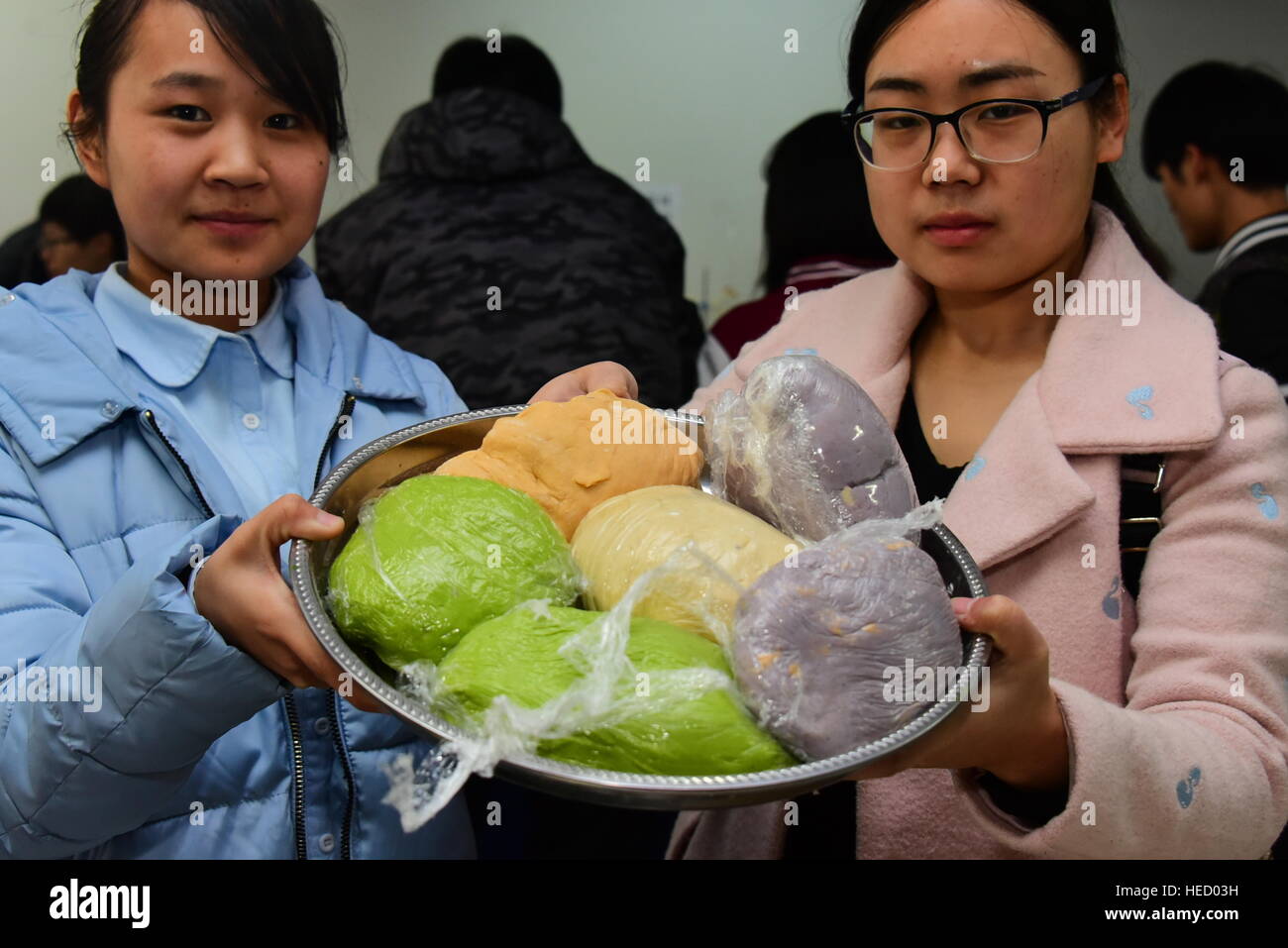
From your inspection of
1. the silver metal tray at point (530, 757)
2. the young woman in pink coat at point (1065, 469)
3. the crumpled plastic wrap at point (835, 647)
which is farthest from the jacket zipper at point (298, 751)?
the crumpled plastic wrap at point (835, 647)

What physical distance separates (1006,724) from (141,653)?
751 millimetres

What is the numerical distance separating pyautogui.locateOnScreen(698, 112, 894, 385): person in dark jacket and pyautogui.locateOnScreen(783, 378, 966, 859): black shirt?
58cm

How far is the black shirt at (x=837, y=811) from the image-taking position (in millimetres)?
1171

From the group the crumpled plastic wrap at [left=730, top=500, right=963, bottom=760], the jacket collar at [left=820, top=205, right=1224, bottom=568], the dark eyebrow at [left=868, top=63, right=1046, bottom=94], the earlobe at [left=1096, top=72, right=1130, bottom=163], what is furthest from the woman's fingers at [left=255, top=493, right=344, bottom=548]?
the earlobe at [left=1096, top=72, right=1130, bottom=163]

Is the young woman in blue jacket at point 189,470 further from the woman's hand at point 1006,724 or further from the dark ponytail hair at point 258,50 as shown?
the woman's hand at point 1006,724

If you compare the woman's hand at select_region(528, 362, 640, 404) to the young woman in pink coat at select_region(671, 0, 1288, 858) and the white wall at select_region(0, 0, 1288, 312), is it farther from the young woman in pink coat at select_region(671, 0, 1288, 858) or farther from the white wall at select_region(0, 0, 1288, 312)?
the white wall at select_region(0, 0, 1288, 312)

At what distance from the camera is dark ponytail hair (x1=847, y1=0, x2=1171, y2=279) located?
1.09 metres

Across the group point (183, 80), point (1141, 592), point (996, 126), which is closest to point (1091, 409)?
point (1141, 592)

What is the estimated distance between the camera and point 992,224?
3.65 ft

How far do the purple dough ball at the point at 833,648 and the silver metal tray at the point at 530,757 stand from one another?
2 centimetres

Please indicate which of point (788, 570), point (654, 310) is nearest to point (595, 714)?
point (788, 570)
